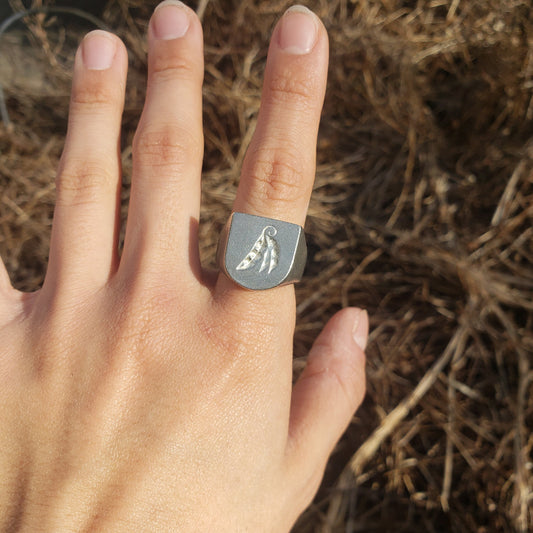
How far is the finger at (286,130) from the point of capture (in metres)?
1.27

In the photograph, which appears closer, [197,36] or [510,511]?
[197,36]

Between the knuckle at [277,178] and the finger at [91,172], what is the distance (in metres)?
0.41

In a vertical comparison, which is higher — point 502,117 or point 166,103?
point 502,117

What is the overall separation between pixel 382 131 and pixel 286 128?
3.42 ft

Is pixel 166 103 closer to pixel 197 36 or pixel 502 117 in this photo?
pixel 197 36

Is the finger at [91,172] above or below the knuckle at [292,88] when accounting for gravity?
below

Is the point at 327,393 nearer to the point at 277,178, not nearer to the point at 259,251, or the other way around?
the point at 259,251

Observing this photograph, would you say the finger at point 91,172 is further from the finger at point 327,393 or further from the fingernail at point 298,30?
the finger at point 327,393

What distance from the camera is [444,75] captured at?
2.23m

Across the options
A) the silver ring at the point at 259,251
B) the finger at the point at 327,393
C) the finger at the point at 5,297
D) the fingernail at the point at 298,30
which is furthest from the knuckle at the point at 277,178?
the finger at the point at 5,297

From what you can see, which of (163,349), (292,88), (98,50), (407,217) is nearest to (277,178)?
(292,88)

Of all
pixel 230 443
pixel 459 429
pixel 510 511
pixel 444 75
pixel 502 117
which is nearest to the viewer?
pixel 230 443

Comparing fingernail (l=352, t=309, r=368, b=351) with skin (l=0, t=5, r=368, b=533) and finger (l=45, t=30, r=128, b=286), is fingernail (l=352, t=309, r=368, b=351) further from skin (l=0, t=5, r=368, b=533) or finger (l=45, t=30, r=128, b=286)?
finger (l=45, t=30, r=128, b=286)

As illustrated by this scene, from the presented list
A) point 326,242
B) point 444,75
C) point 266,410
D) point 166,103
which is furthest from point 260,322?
point 444,75
